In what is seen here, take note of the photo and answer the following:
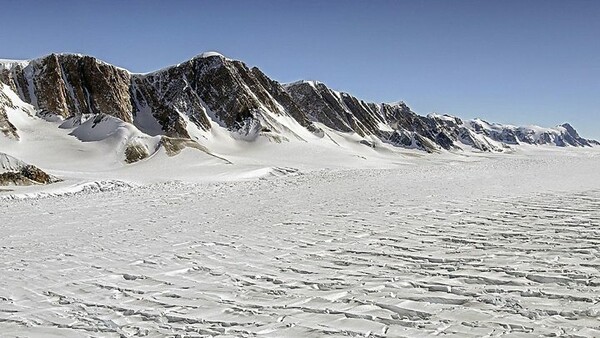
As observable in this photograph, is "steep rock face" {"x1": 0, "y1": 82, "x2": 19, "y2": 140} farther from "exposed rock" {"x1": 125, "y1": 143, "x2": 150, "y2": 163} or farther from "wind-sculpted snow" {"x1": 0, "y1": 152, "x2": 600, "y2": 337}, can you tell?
"wind-sculpted snow" {"x1": 0, "y1": 152, "x2": 600, "y2": 337}

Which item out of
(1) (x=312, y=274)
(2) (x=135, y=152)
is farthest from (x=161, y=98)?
(1) (x=312, y=274)

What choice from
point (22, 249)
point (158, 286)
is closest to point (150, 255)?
point (158, 286)

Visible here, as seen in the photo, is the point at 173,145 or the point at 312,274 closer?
the point at 312,274

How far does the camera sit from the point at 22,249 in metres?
12.6

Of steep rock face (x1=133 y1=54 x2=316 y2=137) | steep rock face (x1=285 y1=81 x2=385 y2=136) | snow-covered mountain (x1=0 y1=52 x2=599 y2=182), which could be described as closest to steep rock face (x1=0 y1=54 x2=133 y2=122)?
snow-covered mountain (x1=0 y1=52 x2=599 y2=182)

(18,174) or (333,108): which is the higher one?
(333,108)

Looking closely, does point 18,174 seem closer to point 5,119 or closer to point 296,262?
point 296,262

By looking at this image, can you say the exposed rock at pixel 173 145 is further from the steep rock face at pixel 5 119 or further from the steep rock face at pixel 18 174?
the steep rock face at pixel 18 174

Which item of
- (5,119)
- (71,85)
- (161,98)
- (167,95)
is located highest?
(71,85)

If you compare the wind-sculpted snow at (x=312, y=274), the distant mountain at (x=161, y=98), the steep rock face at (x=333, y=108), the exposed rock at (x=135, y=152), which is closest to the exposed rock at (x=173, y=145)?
the distant mountain at (x=161, y=98)

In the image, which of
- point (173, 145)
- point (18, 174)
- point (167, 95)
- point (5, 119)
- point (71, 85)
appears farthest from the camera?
point (167, 95)

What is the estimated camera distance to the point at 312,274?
9.34m

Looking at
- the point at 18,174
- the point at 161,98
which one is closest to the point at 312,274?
the point at 18,174

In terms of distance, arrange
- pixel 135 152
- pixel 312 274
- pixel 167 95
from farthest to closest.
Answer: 1. pixel 167 95
2. pixel 135 152
3. pixel 312 274
